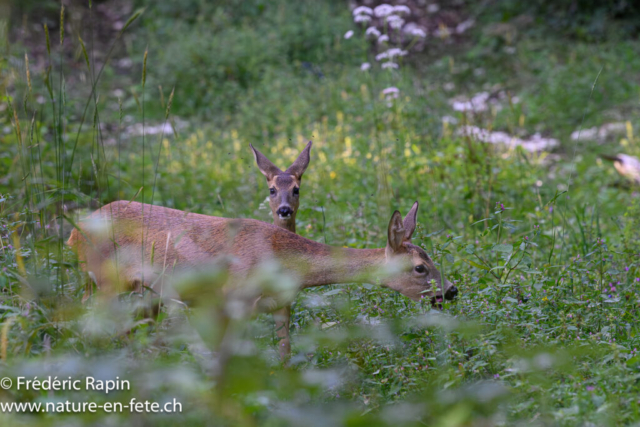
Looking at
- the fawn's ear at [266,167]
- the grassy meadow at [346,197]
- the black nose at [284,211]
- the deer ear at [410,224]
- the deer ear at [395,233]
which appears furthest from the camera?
the fawn's ear at [266,167]

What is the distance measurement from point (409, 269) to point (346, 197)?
2737 millimetres

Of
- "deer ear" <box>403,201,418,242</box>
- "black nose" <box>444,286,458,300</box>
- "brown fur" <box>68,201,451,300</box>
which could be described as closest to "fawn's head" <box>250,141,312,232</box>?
"brown fur" <box>68,201,451,300</box>

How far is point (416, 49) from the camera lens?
12.8 meters

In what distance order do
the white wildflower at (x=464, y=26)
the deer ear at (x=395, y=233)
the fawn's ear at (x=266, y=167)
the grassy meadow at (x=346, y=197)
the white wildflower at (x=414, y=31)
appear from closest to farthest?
1. the grassy meadow at (x=346, y=197)
2. the deer ear at (x=395, y=233)
3. the fawn's ear at (x=266, y=167)
4. the white wildflower at (x=414, y=31)
5. the white wildflower at (x=464, y=26)

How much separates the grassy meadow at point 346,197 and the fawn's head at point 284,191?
26 cm

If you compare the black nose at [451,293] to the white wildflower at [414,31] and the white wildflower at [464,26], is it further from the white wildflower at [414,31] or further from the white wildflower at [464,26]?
the white wildflower at [464,26]

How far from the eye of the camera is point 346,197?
6.46 metres

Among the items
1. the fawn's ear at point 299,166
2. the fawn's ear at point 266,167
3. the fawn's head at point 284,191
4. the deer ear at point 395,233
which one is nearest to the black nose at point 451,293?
the deer ear at point 395,233

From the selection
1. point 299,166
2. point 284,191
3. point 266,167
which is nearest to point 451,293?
point 284,191

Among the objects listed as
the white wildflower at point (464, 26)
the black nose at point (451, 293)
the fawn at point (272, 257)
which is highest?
the fawn at point (272, 257)

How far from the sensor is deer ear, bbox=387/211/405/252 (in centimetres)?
369

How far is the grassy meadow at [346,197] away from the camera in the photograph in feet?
7.85

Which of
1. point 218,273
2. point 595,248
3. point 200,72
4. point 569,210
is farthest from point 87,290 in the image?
point 200,72

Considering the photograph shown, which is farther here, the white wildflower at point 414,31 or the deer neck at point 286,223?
the white wildflower at point 414,31
